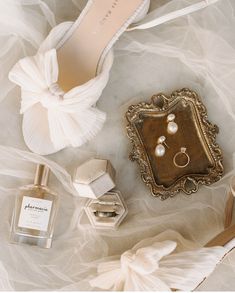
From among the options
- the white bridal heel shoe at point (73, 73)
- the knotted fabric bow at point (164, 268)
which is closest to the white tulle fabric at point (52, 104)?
the white bridal heel shoe at point (73, 73)

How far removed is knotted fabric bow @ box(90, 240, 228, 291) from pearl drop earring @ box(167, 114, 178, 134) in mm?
244

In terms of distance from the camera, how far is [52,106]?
39.5 inches

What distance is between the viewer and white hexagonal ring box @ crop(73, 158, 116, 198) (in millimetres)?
977

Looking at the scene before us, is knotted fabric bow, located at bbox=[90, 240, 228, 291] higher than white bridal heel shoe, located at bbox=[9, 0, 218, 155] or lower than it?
lower

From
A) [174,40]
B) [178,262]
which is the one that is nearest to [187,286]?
[178,262]

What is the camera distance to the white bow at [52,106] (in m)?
0.99

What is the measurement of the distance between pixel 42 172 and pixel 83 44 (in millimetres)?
305

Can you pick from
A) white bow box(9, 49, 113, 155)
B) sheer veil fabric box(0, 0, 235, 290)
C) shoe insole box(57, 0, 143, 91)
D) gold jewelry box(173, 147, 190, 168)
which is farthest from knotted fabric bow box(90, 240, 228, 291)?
shoe insole box(57, 0, 143, 91)

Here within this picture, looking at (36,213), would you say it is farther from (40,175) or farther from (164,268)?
(164,268)

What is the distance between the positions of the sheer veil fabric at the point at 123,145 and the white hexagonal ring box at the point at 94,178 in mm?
78

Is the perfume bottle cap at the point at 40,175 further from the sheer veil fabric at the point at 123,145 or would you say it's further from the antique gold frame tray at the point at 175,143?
the antique gold frame tray at the point at 175,143

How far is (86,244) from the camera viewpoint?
3.47 feet

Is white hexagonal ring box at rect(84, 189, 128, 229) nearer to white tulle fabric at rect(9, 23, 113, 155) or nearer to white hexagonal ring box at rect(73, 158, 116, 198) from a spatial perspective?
white hexagonal ring box at rect(73, 158, 116, 198)

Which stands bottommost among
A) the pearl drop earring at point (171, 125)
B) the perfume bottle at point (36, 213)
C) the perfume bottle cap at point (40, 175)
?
the perfume bottle at point (36, 213)
